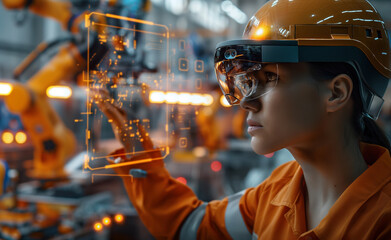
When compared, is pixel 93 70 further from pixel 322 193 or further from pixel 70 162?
pixel 70 162

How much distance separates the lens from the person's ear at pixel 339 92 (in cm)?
114

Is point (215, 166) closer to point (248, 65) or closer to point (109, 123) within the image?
point (109, 123)

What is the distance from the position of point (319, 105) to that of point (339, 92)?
8 centimetres

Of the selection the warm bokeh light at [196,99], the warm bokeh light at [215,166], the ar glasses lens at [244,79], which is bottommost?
the warm bokeh light at [215,166]

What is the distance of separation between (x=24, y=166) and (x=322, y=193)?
9.54 m

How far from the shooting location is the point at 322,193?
4.17ft

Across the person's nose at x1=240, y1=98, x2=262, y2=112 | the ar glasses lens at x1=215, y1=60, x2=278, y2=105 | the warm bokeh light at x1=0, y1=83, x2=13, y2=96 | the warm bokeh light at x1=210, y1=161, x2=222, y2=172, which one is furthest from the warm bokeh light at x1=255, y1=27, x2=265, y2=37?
the warm bokeh light at x1=210, y1=161, x2=222, y2=172

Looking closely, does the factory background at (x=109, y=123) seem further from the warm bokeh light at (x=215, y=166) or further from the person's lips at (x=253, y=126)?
the person's lips at (x=253, y=126)

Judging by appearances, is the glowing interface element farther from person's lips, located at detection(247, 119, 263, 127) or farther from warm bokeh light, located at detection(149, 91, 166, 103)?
person's lips, located at detection(247, 119, 263, 127)

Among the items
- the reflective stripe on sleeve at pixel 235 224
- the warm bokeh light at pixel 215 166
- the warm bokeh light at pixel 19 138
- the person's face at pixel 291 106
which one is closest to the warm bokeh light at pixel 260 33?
the person's face at pixel 291 106

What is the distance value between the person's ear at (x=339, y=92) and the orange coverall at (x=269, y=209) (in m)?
0.24

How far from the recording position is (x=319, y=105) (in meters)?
1.15

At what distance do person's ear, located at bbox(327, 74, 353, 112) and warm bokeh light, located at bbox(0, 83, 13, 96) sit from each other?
11.3ft

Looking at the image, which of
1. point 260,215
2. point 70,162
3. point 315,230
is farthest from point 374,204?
point 70,162
